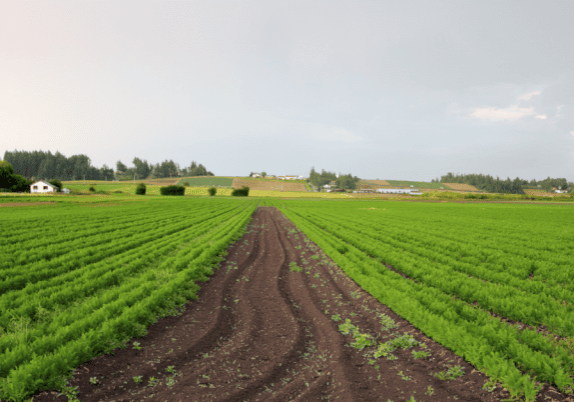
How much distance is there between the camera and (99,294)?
8188mm

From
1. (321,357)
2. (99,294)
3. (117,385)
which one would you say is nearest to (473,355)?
(321,357)

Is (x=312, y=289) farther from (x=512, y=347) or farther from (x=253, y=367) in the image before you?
(x=512, y=347)

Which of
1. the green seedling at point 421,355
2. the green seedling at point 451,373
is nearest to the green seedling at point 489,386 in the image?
the green seedling at point 451,373

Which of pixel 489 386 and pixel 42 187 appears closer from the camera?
pixel 489 386

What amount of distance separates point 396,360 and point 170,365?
4412 millimetres

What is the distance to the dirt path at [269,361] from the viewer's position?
4434 millimetres

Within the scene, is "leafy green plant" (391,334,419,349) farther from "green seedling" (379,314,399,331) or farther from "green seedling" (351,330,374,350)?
"green seedling" (379,314,399,331)

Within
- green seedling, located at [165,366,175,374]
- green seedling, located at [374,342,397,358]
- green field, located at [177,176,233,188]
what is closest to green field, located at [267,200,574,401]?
green seedling, located at [374,342,397,358]

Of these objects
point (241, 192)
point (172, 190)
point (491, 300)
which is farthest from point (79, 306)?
point (172, 190)

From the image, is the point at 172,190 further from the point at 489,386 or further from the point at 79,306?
the point at 489,386

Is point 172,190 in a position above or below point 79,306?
above

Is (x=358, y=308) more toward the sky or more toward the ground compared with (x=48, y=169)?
more toward the ground

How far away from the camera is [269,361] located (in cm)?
535

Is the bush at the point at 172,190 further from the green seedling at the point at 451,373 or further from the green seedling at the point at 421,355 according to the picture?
the green seedling at the point at 451,373
